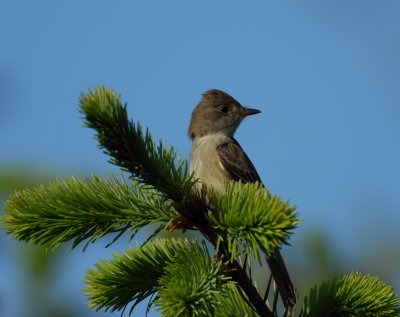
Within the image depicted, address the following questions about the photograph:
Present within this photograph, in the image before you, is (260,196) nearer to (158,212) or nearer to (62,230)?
(158,212)

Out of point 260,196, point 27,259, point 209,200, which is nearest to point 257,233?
point 260,196

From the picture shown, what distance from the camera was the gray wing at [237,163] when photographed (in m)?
6.64

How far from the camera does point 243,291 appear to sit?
328 cm

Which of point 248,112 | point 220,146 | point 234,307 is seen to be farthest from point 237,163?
point 234,307

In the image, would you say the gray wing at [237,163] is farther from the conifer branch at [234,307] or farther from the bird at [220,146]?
the conifer branch at [234,307]

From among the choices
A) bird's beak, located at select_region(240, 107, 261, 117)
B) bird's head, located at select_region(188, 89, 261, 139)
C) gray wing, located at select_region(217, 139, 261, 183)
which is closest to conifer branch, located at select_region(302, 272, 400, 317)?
gray wing, located at select_region(217, 139, 261, 183)


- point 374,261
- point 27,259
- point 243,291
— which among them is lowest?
point 374,261

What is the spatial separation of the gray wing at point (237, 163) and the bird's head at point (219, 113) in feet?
3.16

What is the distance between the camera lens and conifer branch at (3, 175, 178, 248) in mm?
3045

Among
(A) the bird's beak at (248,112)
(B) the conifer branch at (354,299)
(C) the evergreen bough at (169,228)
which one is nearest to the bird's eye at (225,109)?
(A) the bird's beak at (248,112)

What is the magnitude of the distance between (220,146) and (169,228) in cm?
381

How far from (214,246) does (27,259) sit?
13.1 feet

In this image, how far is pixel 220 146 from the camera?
23.6 ft

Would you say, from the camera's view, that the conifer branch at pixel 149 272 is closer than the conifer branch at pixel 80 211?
Yes
